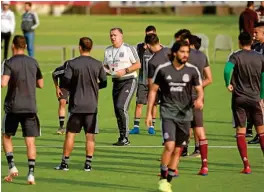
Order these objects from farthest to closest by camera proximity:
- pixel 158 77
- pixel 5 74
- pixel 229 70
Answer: pixel 229 70, pixel 5 74, pixel 158 77

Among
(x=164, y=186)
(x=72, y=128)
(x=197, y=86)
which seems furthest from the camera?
(x=72, y=128)

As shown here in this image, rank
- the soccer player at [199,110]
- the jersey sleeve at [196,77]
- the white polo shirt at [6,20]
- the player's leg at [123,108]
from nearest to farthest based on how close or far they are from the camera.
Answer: the jersey sleeve at [196,77] → the soccer player at [199,110] → the player's leg at [123,108] → the white polo shirt at [6,20]

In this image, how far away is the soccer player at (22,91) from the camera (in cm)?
1437

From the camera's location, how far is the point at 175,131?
14031 millimetres

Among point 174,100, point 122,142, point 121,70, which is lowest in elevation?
point 122,142

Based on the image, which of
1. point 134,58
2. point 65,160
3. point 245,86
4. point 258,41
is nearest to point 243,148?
Result: point 245,86

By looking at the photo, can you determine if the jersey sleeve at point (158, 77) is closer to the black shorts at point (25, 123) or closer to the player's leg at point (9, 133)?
the black shorts at point (25, 123)

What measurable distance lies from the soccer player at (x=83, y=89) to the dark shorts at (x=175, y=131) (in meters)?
1.82

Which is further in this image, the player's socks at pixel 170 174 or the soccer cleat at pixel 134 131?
the soccer cleat at pixel 134 131

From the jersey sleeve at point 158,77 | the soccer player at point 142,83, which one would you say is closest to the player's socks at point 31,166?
the jersey sleeve at point 158,77

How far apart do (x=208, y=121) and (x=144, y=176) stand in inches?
285

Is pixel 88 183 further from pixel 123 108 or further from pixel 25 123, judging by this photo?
pixel 123 108

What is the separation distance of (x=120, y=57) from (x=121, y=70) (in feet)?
0.81

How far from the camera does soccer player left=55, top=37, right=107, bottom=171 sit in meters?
15.4
